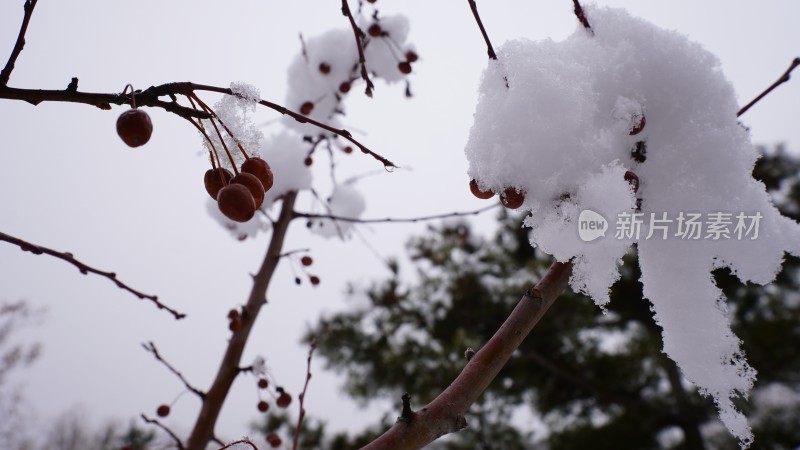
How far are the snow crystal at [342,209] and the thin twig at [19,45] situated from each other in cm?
171

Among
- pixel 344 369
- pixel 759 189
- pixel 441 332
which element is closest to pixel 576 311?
pixel 441 332

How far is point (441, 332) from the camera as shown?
5.92 meters

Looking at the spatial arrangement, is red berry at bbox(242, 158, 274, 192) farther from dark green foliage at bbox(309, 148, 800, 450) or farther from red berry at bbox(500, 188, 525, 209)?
dark green foliage at bbox(309, 148, 800, 450)

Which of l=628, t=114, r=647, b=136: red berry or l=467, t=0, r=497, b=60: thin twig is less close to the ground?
l=628, t=114, r=647, b=136: red berry

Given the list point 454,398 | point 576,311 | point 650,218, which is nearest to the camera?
point 454,398

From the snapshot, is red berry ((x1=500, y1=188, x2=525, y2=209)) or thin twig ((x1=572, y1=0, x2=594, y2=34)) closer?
red berry ((x1=500, y1=188, x2=525, y2=209))

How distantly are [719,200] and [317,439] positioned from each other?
6812mm

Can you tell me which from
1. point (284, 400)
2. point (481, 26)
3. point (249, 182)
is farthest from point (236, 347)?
point (481, 26)

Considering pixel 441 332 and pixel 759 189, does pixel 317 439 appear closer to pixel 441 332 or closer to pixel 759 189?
pixel 441 332

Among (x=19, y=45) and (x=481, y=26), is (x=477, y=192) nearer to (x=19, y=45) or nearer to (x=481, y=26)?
(x=481, y=26)

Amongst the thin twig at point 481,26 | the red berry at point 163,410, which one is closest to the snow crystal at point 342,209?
the red berry at point 163,410

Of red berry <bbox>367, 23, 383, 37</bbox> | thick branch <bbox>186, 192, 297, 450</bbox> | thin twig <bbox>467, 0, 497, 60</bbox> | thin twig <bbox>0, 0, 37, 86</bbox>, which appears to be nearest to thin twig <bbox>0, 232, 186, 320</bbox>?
thin twig <bbox>0, 0, 37, 86</bbox>

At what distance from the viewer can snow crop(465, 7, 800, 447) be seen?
2.29ft

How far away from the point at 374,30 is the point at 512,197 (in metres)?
1.95
